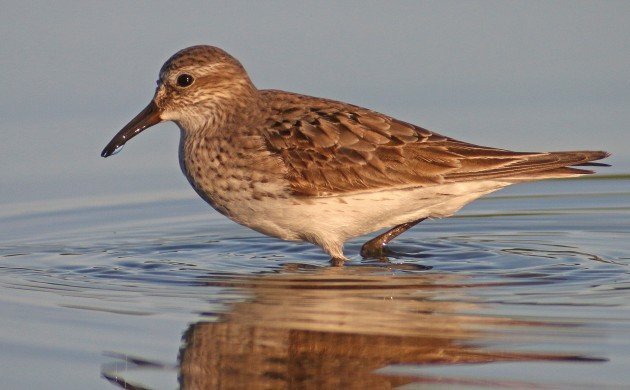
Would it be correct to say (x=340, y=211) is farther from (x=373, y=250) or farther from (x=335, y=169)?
(x=373, y=250)

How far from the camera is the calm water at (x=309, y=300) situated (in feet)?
27.8

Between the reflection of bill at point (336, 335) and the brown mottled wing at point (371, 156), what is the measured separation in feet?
3.11

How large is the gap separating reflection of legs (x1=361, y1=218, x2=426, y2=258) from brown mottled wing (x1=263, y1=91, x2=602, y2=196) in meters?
A: 0.96

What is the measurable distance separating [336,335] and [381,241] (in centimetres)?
361

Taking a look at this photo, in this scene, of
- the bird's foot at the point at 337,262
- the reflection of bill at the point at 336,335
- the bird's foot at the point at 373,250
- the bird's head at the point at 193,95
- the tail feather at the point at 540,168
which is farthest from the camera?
the bird's foot at the point at 373,250

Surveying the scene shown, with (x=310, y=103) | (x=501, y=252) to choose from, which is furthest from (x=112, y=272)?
(x=501, y=252)

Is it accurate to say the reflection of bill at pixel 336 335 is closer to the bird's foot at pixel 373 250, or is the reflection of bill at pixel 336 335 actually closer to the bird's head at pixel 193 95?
the bird's foot at pixel 373 250

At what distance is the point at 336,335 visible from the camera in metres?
9.29

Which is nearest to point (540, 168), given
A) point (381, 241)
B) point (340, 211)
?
point (340, 211)

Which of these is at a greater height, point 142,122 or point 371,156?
point 142,122

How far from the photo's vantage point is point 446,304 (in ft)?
33.4


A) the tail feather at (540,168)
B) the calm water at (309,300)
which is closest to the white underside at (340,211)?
the tail feather at (540,168)

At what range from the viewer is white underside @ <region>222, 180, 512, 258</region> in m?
11.6

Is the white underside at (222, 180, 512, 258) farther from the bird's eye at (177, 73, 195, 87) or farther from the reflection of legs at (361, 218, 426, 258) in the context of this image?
the bird's eye at (177, 73, 195, 87)
